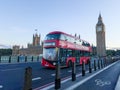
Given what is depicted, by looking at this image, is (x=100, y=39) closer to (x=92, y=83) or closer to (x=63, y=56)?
(x=63, y=56)

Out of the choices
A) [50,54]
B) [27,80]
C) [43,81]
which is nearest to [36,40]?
[50,54]

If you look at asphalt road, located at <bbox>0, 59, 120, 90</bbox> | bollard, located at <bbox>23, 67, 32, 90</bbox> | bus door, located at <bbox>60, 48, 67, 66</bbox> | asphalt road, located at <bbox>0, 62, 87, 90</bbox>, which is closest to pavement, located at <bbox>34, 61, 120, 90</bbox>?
asphalt road, located at <bbox>0, 59, 120, 90</bbox>

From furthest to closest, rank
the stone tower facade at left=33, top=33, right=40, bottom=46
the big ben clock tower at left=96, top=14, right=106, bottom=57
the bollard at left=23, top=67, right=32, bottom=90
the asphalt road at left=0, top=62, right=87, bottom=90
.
A: the stone tower facade at left=33, top=33, right=40, bottom=46
the big ben clock tower at left=96, top=14, right=106, bottom=57
the asphalt road at left=0, top=62, right=87, bottom=90
the bollard at left=23, top=67, right=32, bottom=90

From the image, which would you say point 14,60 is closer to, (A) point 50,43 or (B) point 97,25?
(A) point 50,43

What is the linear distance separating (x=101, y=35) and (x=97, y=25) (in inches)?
530

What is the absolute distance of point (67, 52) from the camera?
59.0 ft

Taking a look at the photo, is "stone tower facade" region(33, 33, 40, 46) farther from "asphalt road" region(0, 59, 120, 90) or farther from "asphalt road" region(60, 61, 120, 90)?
"asphalt road" region(60, 61, 120, 90)

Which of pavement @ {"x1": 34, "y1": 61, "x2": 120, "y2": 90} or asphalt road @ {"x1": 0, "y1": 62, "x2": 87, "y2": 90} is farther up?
asphalt road @ {"x1": 0, "y1": 62, "x2": 87, "y2": 90}

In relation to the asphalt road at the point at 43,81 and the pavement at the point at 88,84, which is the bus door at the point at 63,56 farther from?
the pavement at the point at 88,84

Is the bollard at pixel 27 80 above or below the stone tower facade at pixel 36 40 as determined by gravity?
below

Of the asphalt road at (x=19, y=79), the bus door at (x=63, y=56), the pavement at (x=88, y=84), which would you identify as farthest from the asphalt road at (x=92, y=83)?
the bus door at (x=63, y=56)

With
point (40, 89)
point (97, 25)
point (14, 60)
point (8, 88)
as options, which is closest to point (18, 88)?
point (8, 88)

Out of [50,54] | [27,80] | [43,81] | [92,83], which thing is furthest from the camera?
[50,54]

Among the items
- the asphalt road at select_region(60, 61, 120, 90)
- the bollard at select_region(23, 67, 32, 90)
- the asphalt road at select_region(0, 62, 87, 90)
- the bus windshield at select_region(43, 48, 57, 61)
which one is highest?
the bus windshield at select_region(43, 48, 57, 61)
